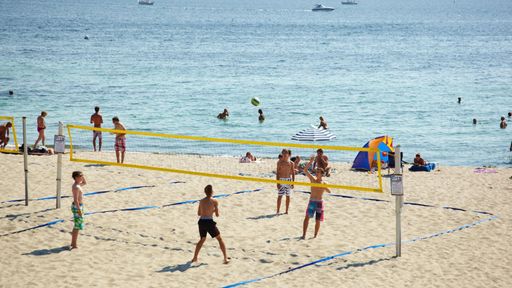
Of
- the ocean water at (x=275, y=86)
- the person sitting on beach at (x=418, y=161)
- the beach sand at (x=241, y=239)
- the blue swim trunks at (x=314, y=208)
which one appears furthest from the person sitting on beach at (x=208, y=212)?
the ocean water at (x=275, y=86)

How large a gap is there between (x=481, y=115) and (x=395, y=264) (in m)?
33.5

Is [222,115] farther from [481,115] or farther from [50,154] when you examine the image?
[50,154]

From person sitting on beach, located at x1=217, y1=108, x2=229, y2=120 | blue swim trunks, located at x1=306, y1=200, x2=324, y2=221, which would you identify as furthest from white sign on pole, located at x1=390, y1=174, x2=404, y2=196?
person sitting on beach, located at x1=217, y1=108, x2=229, y2=120

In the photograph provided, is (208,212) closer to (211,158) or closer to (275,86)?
(211,158)

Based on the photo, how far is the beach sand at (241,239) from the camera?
1221 cm

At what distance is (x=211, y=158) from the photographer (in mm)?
27109

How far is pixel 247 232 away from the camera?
579 inches

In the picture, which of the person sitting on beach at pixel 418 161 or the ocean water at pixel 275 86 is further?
the ocean water at pixel 275 86

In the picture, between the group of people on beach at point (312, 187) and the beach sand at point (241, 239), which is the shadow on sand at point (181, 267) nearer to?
the beach sand at point (241, 239)

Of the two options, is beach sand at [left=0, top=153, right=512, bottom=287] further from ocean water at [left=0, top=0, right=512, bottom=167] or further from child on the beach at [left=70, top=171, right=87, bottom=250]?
ocean water at [left=0, top=0, right=512, bottom=167]

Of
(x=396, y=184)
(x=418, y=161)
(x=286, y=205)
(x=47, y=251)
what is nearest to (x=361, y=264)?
(x=396, y=184)

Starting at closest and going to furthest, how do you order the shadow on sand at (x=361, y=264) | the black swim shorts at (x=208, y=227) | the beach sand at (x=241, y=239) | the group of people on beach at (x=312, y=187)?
1. the beach sand at (x=241, y=239)
2. the black swim shorts at (x=208, y=227)
3. the shadow on sand at (x=361, y=264)
4. the group of people on beach at (x=312, y=187)

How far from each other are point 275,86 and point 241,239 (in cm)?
→ 4315

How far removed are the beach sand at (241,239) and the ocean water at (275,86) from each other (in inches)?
613
